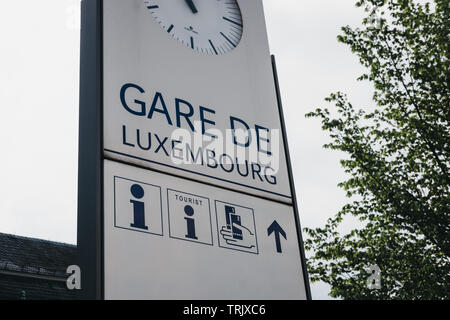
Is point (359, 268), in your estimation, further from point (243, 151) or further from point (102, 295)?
point (102, 295)

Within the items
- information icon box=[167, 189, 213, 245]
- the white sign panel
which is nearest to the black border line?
the white sign panel

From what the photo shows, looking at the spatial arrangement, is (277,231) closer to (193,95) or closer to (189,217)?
(189,217)

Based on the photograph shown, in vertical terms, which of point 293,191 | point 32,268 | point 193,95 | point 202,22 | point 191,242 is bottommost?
point 191,242

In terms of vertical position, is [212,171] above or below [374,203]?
below

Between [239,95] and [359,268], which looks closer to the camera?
[239,95]

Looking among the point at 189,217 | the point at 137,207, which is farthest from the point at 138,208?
the point at 189,217

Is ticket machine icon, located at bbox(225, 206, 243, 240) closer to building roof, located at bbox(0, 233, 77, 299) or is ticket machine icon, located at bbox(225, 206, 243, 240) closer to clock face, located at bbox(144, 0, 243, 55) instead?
clock face, located at bbox(144, 0, 243, 55)

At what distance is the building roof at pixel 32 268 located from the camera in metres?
11.1

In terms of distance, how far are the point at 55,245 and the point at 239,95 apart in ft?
37.9

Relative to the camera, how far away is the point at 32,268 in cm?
1195

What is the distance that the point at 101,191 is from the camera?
299cm

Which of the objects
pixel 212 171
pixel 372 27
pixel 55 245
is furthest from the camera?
pixel 55 245

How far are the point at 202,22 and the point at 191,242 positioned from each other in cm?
181

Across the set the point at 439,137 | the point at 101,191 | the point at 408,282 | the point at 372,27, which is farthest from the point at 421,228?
the point at 101,191
